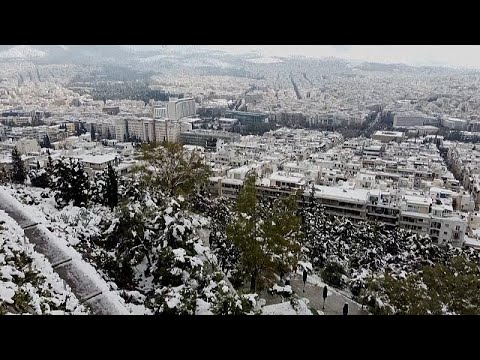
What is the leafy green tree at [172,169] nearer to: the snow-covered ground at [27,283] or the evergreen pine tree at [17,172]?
the snow-covered ground at [27,283]

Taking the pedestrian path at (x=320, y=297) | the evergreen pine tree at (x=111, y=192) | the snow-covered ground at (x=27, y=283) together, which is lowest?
the pedestrian path at (x=320, y=297)

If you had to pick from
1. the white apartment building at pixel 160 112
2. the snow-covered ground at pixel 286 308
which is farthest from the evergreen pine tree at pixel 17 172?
the white apartment building at pixel 160 112

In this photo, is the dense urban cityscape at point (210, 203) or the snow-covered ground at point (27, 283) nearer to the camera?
the snow-covered ground at point (27, 283)

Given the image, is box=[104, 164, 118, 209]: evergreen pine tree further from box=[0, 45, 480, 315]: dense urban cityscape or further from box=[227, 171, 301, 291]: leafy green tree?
box=[227, 171, 301, 291]: leafy green tree

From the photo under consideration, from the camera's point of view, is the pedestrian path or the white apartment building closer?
the pedestrian path

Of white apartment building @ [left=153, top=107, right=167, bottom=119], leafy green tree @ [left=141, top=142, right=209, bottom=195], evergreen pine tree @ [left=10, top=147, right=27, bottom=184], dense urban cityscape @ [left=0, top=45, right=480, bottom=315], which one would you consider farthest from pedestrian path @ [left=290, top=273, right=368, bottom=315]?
white apartment building @ [left=153, top=107, right=167, bottom=119]

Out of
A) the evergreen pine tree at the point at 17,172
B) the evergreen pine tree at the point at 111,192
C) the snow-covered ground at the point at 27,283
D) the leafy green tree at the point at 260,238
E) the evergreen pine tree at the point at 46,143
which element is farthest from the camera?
the evergreen pine tree at the point at 46,143
